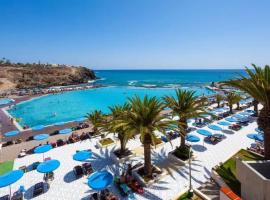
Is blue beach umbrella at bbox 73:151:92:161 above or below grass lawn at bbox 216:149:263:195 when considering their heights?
above

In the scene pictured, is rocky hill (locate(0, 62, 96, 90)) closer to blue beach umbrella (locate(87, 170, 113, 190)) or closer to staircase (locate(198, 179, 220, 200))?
blue beach umbrella (locate(87, 170, 113, 190))

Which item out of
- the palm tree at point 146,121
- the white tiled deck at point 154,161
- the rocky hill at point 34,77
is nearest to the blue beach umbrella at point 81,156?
the white tiled deck at point 154,161

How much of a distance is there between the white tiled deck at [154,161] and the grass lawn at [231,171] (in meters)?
1.05

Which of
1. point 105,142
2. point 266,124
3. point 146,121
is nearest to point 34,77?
point 105,142

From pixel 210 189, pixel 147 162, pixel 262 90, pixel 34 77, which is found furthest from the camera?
pixel 34 77

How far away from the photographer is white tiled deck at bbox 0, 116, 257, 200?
480 inches

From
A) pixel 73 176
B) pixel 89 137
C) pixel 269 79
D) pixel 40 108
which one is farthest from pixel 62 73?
pixel 269 79

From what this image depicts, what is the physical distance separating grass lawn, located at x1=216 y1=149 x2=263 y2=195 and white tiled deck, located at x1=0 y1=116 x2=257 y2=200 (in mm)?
1048

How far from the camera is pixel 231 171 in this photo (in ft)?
42.8

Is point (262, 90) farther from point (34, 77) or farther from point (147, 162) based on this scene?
point (34, 77)

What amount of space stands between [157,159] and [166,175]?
96.5 inches

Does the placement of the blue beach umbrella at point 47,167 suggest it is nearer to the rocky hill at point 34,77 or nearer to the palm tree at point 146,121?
the palm tree at point 146,121

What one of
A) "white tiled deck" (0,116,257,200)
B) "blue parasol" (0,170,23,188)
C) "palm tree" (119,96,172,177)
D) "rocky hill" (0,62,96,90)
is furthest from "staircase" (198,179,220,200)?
"rocky hill" (0,62,96,90)

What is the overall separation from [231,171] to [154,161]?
5.93 m
